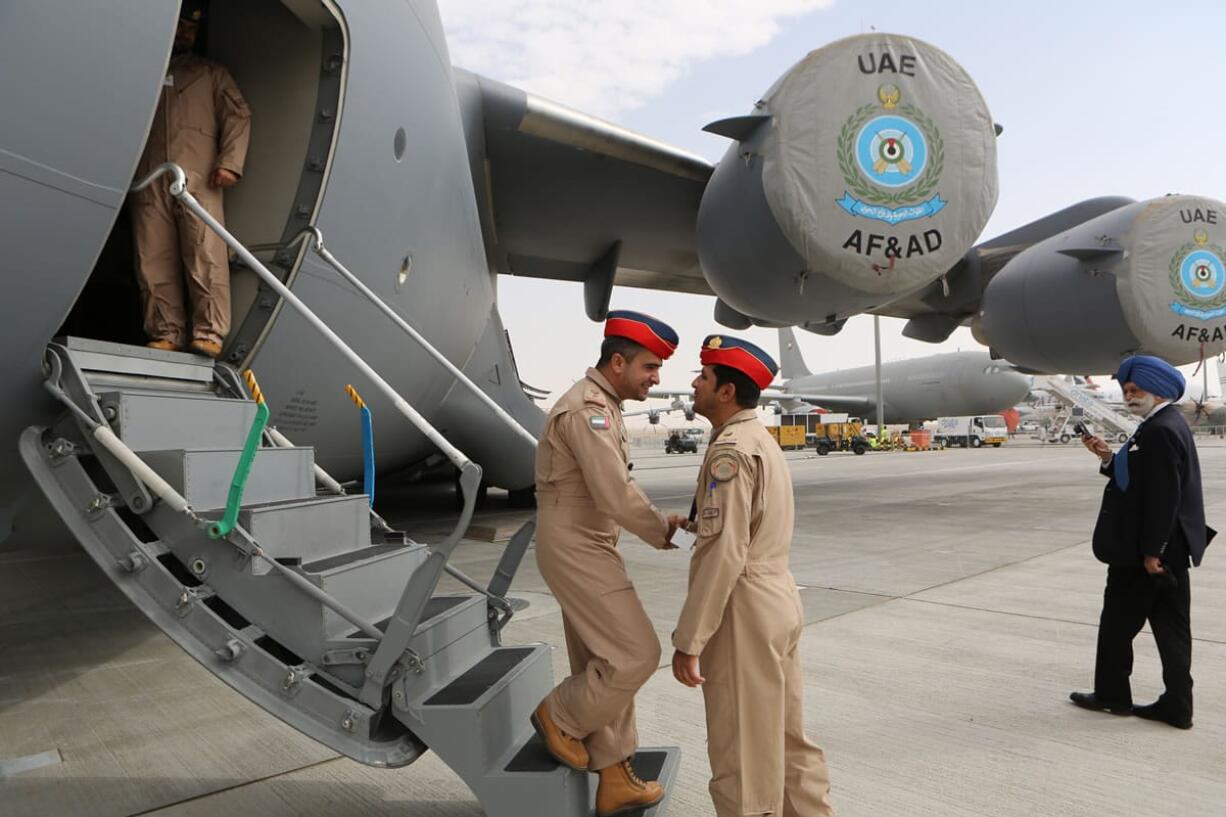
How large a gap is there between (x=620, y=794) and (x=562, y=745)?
0.73 feet

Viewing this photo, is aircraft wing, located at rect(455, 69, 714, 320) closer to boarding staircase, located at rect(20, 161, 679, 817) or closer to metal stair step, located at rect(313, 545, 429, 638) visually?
boarding staircase, located at rect(20, 161, 679, 817)

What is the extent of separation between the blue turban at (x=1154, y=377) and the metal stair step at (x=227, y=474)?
3111 millimetres

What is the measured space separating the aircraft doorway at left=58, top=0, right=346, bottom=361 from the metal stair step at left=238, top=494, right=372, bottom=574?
1030 mm

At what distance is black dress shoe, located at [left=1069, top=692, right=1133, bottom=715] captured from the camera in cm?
327

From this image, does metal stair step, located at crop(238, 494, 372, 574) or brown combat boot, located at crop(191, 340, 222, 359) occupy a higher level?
brown combat boot, located at crop(191, 340, 222, 359)

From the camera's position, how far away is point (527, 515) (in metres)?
9.90

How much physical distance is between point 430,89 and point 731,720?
3.65 meters

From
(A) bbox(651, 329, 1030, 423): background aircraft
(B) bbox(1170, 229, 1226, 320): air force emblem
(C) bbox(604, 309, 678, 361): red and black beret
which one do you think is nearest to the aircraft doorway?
(C) bbox(604, 309, 678, 361): red and black beret

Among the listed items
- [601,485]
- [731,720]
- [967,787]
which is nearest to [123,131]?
[601,485]

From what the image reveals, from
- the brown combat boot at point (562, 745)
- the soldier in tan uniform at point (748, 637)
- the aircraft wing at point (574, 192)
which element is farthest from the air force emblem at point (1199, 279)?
the brown combat boot at point (562, 745)

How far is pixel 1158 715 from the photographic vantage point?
3.19 metres

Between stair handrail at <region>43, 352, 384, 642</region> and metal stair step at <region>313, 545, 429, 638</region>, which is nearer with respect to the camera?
stair handrail at <region>43, 352, 384, 642</region>

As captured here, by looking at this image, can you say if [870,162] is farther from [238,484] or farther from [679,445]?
[679,445]

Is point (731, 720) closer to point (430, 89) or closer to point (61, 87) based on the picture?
point (61, 87)
